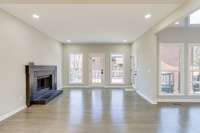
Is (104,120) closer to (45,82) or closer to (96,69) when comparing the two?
(45,82)

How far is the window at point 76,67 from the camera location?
11.7 meters

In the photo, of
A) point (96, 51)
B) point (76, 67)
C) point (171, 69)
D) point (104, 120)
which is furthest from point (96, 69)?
point (104, 120)

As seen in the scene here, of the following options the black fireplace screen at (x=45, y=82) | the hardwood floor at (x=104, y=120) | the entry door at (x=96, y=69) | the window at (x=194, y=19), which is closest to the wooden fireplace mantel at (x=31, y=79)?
the hardwood floor at (x=104, y=120)

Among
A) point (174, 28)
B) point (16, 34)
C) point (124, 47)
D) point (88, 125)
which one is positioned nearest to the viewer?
point (88, 125)

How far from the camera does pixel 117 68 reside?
38.6ft

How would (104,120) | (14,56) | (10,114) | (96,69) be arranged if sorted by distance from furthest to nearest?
(96,69) < (14,56) < (10,114) < (104,120)

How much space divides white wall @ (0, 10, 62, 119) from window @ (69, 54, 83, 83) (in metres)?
4.51

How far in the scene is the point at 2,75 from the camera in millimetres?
4648

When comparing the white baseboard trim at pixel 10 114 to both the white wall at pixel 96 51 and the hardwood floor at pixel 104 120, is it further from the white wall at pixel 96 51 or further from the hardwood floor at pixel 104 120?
the white wall at pixel 96 51

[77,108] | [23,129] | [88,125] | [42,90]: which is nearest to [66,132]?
[88,125]

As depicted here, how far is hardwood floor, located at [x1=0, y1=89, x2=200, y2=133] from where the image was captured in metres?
3.93

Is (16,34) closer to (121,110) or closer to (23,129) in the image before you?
(23,129)

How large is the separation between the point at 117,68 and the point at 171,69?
16.2ft

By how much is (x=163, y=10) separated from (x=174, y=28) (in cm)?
258
